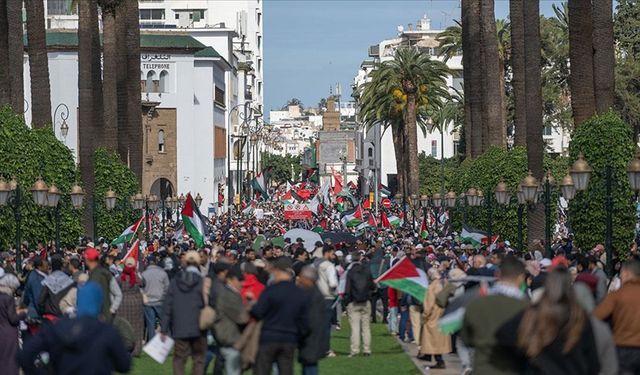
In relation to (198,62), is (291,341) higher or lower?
lower

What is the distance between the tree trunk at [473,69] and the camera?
54.2m

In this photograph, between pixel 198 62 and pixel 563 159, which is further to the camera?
pixel 198 62

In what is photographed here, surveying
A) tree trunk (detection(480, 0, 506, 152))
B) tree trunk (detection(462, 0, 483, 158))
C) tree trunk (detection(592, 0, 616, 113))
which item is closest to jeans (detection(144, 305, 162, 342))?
tree trunk (detection(592, 0, 616, 113))

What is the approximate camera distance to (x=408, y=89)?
80938 mm

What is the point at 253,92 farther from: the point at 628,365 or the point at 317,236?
the point at 628,365

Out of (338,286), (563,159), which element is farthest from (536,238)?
(563,159)

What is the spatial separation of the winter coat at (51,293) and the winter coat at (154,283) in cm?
313

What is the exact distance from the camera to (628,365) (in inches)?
526

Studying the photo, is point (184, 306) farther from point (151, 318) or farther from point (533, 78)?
point (533, 78)

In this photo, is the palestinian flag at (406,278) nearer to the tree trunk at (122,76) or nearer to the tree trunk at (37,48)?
the tree trunk at (37,48)

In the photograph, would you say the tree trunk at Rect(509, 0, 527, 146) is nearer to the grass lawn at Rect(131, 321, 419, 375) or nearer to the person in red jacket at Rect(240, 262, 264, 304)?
the grass lawn at Rect(131, 321, 419, 375)

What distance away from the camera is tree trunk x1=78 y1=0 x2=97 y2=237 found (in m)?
44.2

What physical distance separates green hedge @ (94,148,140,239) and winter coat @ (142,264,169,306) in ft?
81.4

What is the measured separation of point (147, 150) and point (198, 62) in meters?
12.0
